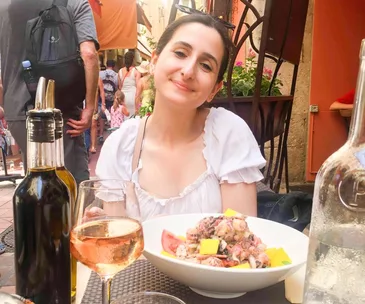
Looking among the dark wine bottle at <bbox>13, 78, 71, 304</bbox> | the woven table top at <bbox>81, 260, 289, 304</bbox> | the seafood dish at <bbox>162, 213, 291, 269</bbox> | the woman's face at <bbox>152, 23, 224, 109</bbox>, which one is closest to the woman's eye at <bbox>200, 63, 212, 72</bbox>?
the woman's face at <bbox>152, 23, 224, 109</bbox>

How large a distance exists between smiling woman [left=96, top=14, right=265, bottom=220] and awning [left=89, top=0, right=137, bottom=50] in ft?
18.3

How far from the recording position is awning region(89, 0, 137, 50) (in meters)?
7.02

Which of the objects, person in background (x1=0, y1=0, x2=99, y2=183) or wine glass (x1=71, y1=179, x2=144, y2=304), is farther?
person in background (x1=0, y1=0, x2=99, y2=183)

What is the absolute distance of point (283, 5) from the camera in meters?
2.66

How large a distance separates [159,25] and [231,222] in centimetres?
1411

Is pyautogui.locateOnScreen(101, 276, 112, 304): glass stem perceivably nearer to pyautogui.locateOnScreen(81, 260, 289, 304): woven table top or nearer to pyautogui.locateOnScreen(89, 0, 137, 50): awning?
pyautogui.locateOnScreen(81, 260, 289, 304): woven table top

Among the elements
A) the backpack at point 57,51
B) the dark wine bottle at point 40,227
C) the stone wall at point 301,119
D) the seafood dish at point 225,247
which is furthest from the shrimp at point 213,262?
the stone wall at point 301,119

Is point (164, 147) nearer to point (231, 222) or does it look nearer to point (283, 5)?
point (231, 222)

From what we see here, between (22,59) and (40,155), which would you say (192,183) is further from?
(22,59)

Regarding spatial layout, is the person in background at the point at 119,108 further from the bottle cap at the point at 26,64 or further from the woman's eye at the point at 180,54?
the woman's eye at the point at 180,54

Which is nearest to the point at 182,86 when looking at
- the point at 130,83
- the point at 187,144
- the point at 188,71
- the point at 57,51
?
the point at 188,71

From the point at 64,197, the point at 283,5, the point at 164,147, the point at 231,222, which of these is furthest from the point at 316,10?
the point at 64,197

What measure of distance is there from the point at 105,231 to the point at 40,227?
0.10m

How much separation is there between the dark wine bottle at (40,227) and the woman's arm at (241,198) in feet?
3.10
